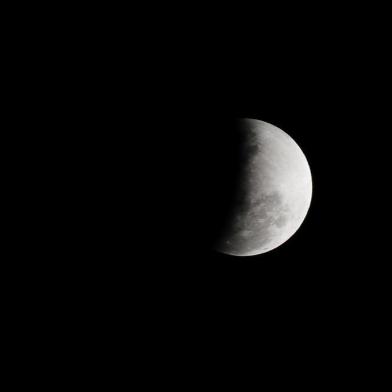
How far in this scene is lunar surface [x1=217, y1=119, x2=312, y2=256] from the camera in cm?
368

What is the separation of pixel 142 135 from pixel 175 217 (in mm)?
882

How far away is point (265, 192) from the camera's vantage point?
12.1 ft

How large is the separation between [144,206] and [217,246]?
3.04 ft

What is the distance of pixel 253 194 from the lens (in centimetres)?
369

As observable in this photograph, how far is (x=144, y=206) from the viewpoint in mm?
3723

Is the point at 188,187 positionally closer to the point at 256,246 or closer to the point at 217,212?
the point at 217,212

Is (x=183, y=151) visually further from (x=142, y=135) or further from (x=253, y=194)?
(x=253, y=194)

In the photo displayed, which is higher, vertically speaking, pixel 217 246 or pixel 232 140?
pixel 232 140

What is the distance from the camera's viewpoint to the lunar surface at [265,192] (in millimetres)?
3678


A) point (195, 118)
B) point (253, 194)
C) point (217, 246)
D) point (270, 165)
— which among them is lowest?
point (217, 246)

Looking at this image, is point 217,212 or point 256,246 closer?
point 217,212

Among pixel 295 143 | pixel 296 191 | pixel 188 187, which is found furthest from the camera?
pixel 295 143

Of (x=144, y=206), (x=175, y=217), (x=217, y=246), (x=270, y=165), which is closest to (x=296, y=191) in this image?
(x=270, y=165)

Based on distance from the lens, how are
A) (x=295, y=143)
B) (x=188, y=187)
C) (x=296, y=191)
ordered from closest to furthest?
(x=188, y=187), (x=296, y=191), (x=295, y=143)
